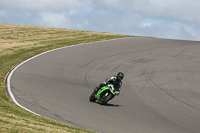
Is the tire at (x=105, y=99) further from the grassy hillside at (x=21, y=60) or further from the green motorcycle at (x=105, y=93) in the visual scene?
the grassy hillside at (x=21, y=60)

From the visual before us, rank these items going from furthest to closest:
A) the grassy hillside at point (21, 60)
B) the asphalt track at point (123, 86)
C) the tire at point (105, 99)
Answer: the tire at point (105, 99)
the asphalt track at point (123, 86)
the grassy hillside at point (21, 60)

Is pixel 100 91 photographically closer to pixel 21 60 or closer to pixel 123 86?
pixel 123 86

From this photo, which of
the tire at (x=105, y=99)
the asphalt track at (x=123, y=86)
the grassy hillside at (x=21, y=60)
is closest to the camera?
the grassy hillside at (x=21, y=60)

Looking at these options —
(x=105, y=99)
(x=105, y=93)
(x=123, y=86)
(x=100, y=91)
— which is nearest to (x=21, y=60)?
(x=123, y=86)

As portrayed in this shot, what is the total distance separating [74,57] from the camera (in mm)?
24422

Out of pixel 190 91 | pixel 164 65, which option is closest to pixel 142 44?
pixel 164 65

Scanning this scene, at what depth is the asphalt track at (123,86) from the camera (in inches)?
444

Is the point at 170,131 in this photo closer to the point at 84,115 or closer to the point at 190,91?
the point at 84,115

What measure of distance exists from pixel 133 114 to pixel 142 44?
1898 cm

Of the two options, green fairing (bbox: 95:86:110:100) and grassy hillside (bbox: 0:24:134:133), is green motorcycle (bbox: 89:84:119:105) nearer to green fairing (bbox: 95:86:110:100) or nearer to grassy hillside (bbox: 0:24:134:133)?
green fairing (bbox: 95:86:110:100)

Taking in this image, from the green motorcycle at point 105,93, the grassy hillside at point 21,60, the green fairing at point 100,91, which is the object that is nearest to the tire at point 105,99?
the green motorcycle at point 105,93

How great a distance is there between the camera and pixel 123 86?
17297mm

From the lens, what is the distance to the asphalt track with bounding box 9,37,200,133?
1127 cm

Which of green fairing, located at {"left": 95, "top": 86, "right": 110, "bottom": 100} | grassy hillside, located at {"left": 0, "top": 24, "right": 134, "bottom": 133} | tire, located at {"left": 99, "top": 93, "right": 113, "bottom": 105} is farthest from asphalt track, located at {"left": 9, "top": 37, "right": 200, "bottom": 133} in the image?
grassy hillside, located at {"left": 0, "top": 24, "right": 134, "bottom": 133}
